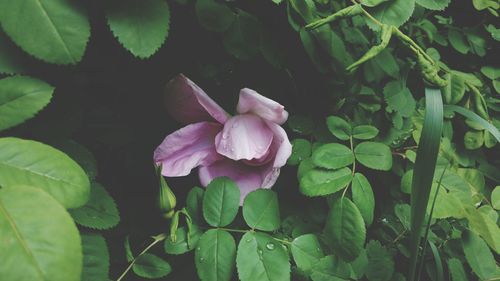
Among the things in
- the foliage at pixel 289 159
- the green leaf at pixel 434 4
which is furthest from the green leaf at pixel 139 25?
the green leaf at pixel 434 4

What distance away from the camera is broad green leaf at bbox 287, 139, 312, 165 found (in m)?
0.72

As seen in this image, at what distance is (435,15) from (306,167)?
2.18ft

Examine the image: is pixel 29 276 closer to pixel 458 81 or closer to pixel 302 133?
pixel 302 133

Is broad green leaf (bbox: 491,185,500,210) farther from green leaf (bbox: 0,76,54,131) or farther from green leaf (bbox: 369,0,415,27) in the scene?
green leaf (bbox: 0,76,54,131)

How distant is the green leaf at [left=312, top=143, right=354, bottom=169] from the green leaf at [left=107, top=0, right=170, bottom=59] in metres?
0.31

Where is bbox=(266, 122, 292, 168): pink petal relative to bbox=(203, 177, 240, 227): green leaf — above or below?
above

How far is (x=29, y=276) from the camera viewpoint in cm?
32

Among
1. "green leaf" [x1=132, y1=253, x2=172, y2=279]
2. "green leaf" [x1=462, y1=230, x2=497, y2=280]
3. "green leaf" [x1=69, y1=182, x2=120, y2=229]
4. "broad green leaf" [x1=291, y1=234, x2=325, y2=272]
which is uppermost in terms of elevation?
"green leaf" [x1=69, y1=182, x2=120, y2=229]

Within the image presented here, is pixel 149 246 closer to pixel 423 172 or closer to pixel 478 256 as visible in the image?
pixel 423 172

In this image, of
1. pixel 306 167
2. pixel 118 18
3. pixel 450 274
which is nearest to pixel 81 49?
pixel 118 18

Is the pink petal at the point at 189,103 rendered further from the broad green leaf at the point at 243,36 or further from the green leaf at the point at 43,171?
the green leaf at the point at 43,171

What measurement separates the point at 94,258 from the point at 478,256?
63cm

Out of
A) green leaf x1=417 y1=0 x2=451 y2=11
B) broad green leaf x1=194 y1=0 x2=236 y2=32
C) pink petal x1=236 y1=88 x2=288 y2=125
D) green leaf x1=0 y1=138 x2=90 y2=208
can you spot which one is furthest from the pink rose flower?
green leaf x1=417 y1=0 x2=451 y2=11

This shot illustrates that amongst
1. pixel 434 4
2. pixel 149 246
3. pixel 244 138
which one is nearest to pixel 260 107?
pixel 244 138
